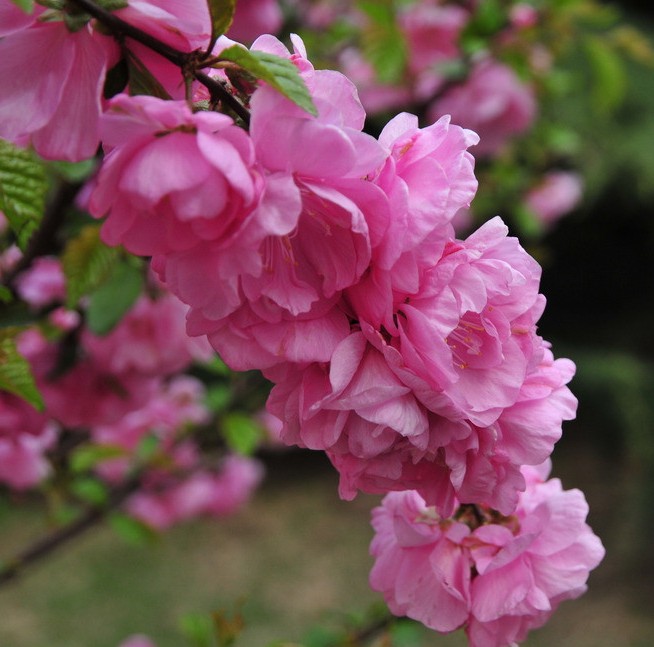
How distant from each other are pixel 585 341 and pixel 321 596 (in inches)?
88.4

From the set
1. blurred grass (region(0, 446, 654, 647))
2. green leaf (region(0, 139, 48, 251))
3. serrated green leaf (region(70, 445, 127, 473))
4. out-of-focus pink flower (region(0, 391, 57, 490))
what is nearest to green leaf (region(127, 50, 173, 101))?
green leaf (region(0, 139, 48, 251))

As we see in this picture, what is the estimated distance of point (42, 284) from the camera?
1.03 metres

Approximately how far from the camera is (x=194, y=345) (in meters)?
1.22

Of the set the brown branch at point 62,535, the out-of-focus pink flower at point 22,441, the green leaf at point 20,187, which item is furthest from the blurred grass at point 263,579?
the green leaf at point 20,187

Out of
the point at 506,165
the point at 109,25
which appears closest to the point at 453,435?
the point at 109,25

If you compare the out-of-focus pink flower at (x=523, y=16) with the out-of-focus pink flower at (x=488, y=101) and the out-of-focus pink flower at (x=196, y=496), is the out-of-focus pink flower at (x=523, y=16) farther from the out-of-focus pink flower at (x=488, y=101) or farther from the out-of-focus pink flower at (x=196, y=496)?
the out-of-focus pink flower at (x=196, y=496)

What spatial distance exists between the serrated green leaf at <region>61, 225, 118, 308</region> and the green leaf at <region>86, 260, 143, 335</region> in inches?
2.8

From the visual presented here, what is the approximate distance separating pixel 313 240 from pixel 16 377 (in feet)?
0.86

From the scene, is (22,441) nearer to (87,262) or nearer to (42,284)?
(42,284)

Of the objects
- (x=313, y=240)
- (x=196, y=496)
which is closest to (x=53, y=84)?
(x=313, y=240)

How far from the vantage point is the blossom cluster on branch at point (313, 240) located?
1.27ft

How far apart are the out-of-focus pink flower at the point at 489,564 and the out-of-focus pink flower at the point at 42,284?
59 cm

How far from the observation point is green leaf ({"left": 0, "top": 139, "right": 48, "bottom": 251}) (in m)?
0.49

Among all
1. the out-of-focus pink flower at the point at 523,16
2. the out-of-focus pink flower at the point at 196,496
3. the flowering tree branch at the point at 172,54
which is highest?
the flowering tree branch at the point at 172,54
